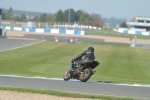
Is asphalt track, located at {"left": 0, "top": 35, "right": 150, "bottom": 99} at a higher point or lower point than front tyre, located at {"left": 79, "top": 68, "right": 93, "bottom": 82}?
lower

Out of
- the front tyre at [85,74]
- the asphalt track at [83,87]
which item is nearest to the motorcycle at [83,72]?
the front tyre at [85,74]

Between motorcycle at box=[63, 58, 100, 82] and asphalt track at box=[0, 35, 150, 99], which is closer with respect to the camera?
asphalt track at box=[0, 35, 150, 99]

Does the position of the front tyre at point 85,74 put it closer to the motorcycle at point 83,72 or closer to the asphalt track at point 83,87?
the motorcycle at point 83,72

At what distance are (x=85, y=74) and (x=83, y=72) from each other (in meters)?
0.13

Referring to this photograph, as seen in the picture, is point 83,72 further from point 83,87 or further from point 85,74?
point 83,87

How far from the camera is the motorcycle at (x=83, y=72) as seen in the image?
57.1ft

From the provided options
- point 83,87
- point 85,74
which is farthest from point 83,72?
point 83,87

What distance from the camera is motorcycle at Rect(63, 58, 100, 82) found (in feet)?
57.1

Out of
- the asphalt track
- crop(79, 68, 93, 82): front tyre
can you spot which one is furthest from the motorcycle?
the asphalt track

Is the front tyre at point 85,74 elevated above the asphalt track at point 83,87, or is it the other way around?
the front tyre at point 85,74

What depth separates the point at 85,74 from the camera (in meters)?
17.5

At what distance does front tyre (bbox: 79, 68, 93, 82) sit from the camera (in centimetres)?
1738

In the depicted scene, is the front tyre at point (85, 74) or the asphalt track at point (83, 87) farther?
the front tyre at point (85, 74)

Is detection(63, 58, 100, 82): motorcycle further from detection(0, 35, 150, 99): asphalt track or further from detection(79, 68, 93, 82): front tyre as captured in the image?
detection(0, 35, 150, 99): asphalt track
